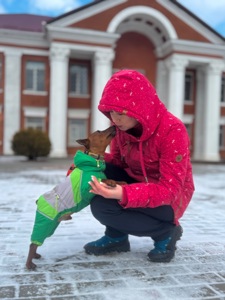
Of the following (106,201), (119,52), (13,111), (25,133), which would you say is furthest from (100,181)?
(119,52)

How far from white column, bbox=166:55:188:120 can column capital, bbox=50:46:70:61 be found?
230 inches

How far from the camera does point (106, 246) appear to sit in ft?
9.24

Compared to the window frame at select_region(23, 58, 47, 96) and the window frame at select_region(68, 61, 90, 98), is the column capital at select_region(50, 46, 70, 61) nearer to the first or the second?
the window frame at select_region(23, 58, 47, 96)

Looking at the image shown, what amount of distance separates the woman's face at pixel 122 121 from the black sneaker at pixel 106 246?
928 millimetres

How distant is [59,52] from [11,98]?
3.82 m

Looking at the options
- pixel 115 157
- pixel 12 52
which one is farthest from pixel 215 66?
pixel 115 157

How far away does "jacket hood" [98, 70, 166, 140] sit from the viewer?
2.29m

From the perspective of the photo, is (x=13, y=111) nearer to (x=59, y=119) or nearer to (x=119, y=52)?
(x=59, y=119)

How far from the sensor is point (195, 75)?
22.9 metres

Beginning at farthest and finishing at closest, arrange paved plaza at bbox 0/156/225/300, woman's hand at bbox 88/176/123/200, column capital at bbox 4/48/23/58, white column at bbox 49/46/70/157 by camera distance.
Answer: column capital at bbox 4/48/23/58 < white column at bbox 49/46/70/157 < woman's hand at bbox 88/176/123/200 < paved plaza at bbox 0/156/225/300

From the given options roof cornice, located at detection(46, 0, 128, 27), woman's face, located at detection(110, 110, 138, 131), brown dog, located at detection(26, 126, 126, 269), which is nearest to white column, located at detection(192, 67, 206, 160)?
roof cornice, located at detection(46, 0, 128, 27)

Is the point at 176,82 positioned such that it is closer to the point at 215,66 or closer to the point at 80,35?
the point at 215,66

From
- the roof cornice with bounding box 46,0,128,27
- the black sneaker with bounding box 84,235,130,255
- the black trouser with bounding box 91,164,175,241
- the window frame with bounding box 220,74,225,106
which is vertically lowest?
the black sneaker with bounding box 84,235,130,255

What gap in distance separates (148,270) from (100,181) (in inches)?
28.1
